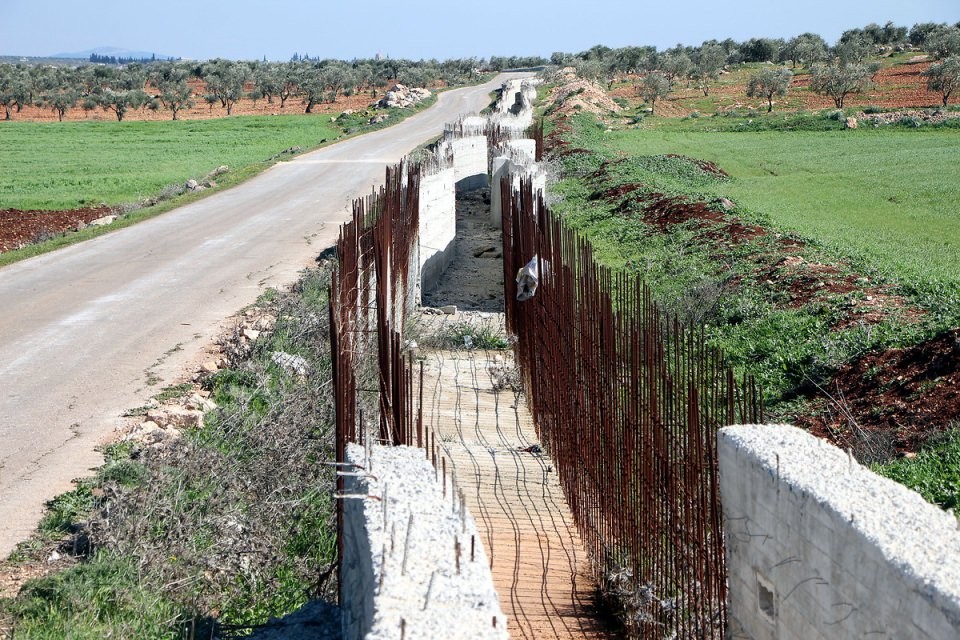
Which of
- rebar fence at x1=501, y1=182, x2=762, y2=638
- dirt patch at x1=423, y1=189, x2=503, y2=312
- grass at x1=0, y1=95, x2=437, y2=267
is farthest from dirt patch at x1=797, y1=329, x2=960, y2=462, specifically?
grass at x1=0, y1=95, x2=437, y2=267

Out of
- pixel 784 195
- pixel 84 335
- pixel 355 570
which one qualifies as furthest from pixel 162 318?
pixel 784 195

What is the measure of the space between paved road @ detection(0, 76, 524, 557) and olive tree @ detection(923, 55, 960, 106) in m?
36.3

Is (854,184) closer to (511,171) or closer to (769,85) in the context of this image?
(511,171)

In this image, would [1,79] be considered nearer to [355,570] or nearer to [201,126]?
[201,126]

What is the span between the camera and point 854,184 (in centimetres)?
2867

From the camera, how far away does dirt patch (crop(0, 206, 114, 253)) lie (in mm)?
22969

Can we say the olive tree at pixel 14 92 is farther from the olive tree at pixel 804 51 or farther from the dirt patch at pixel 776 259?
the dirt patch at pixel 776 259

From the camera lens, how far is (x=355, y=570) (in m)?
5.00

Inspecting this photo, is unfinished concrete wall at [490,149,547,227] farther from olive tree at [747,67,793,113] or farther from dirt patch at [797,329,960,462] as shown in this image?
olive tree at [747,67,793,113]

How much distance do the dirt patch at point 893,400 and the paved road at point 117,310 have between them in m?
6.75

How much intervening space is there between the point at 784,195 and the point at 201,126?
43732 millimetres

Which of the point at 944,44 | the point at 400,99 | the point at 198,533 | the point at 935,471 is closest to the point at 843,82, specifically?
the point at 944,44

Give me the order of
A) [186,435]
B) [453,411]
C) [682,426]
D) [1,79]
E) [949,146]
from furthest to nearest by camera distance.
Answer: [1,79]
[949,146]
[453,411]
[186,435]
[682,426]

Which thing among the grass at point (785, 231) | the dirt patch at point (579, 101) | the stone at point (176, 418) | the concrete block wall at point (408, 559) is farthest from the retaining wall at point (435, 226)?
the dirt patch at point (579, 101)
